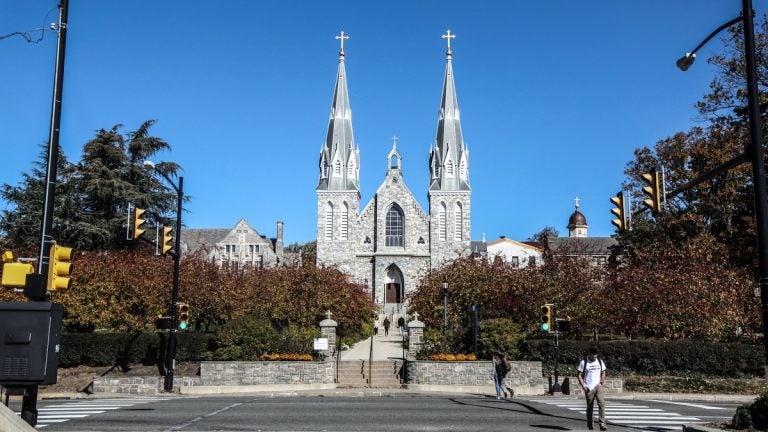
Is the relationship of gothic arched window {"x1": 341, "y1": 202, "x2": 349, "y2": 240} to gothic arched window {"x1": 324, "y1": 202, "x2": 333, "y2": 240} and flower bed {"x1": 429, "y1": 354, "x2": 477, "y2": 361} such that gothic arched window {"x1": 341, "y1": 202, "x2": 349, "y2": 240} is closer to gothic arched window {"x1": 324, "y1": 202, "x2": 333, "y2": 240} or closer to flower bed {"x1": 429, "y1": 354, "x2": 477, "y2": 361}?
gothic arched window {"x1": 324, "y1": 202, "x2": 333, "y2": 240}

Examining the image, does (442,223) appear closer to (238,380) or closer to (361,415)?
(238,380)

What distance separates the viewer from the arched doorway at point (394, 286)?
69.9 meters

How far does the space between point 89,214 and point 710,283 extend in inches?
1352

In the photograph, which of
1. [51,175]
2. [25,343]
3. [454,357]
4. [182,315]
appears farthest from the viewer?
[454,357]

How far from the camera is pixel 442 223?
2763 inches

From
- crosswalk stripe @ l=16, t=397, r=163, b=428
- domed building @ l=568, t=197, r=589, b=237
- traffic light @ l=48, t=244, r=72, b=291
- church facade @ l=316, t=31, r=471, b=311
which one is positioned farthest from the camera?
domed building @ l=568, t=197, r=589, b=237

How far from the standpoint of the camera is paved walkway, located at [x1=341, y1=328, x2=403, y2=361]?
35250 mm

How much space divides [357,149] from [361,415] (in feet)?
186

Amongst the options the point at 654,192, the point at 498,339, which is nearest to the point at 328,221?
the point at 498,339

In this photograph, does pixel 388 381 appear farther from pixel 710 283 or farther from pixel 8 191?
pixel 8 191

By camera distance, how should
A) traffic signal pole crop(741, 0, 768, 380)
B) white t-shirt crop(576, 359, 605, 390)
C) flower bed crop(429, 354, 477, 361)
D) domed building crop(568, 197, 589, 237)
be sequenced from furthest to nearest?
domed building crop(568, 197, 589, 237), flower bed crop(429, 354, 477, 361), white t-shirt crop(576, 359, 605, 390), traffic signal pole crop(741, 0, 768, 380)

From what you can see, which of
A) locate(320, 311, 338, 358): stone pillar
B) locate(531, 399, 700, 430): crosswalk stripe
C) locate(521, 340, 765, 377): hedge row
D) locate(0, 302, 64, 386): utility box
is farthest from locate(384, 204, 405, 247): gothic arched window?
locate(0, 302, 64, 386): utility box

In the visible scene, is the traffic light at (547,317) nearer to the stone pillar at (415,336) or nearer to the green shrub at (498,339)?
the green shrub at (498,339)

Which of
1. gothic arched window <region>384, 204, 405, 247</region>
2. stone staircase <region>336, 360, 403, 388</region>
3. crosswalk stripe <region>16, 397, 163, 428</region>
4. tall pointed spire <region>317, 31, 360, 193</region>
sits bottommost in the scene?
crosswalk stripe <region>16, 397, 163, 428</region>
